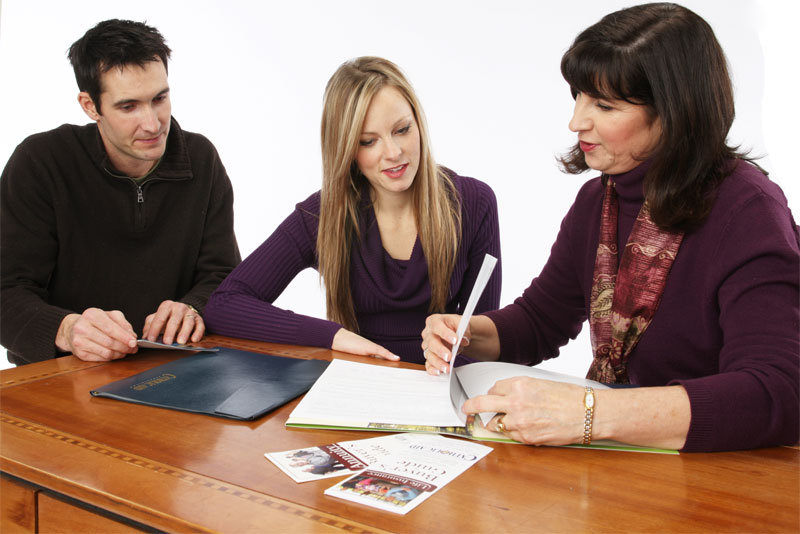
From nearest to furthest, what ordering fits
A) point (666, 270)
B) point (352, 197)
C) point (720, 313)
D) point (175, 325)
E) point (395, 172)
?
point (720, 313)
point (666, 270)
point (175, 325)
point (395, 172)
point (352, 197)

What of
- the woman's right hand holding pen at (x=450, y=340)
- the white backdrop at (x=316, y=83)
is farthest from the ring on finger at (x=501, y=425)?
the white backdrop at (x=316, y=83)

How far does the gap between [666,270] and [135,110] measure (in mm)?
1681

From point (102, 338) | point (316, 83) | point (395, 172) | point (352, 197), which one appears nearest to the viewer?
point (102, 338)

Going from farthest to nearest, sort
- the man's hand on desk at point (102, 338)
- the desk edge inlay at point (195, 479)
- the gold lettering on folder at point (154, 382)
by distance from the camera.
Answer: the man's hand on desk at point (102, 338)
the gold lettering on folder at point (154, 382)
the desk edge inlay at point (195, 479)

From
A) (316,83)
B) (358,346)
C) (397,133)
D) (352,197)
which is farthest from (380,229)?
(316,83)

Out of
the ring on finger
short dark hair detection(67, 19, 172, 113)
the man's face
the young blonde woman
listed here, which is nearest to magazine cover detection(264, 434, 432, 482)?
the ring on finger

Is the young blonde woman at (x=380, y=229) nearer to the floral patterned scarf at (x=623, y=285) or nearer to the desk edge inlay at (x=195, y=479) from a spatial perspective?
the floral patterned scarf at (x=623, y=285)

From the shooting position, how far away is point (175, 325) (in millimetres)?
1814

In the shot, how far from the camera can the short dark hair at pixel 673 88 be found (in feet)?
4.44

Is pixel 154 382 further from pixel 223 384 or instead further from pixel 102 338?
pixel 102 338

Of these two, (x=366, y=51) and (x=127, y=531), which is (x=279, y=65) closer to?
(x=366, y=51)

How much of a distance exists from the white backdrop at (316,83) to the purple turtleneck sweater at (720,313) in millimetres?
2243

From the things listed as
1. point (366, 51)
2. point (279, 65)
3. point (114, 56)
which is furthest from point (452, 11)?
point (114, 56)

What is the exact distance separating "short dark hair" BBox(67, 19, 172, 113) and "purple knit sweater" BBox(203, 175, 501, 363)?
705mm
